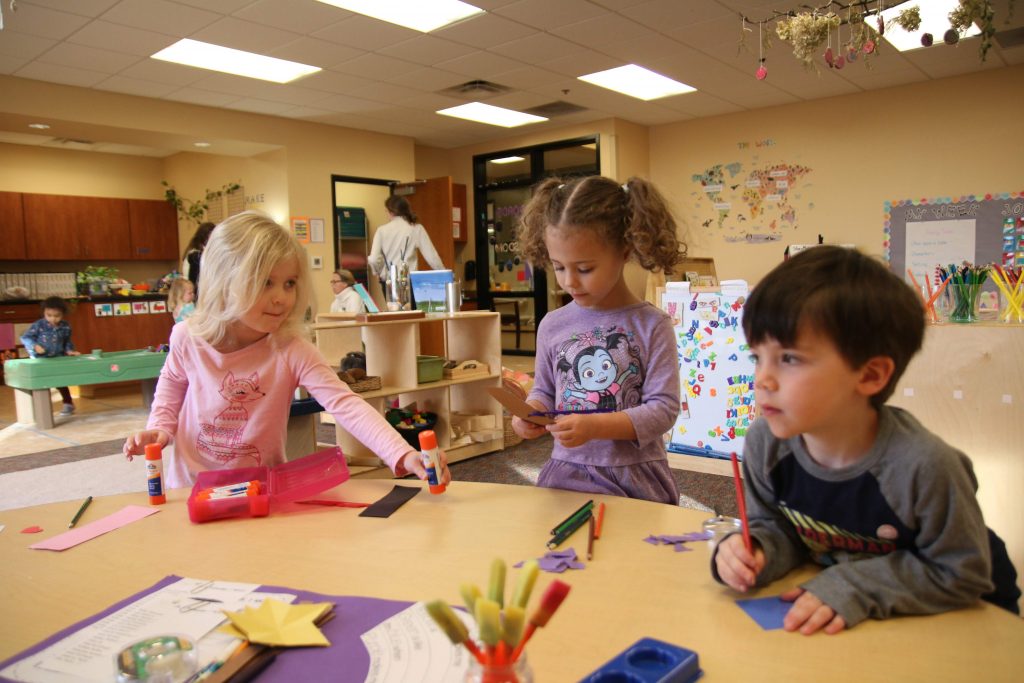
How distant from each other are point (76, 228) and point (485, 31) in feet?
20.8

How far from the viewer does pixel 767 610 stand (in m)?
0.81

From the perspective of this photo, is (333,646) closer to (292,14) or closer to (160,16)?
(292,14)

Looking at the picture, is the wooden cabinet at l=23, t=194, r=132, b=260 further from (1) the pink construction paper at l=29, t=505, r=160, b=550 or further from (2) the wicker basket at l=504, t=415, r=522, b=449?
(1) the pink construction paper at l=29, t=505, r=160, b=550

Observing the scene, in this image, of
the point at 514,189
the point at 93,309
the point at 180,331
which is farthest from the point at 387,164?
the point at 180,331

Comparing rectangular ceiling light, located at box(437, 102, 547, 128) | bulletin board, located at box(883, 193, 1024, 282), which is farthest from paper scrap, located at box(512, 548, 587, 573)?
bulletin board, located at box(883, 193, 1024, 282)

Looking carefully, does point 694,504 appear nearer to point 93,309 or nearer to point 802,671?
point 802,671

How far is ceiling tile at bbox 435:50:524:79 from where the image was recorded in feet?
17.0

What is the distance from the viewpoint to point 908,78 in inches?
244

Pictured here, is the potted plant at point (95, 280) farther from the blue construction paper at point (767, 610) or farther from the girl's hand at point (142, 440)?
the blue construction paper at point (767, 610)

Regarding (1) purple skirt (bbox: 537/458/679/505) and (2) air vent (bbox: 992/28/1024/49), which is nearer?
(1) purple skirt (bbox: 537/458/679/505)

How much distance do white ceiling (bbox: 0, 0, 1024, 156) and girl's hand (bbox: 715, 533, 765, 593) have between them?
3.99 metres

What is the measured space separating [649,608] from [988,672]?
13.0 inches

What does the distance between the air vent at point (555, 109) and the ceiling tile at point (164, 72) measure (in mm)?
3047

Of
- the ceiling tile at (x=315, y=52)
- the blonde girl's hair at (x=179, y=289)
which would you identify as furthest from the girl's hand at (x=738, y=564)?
the blonde girl's hair at (x=179, y=289)
